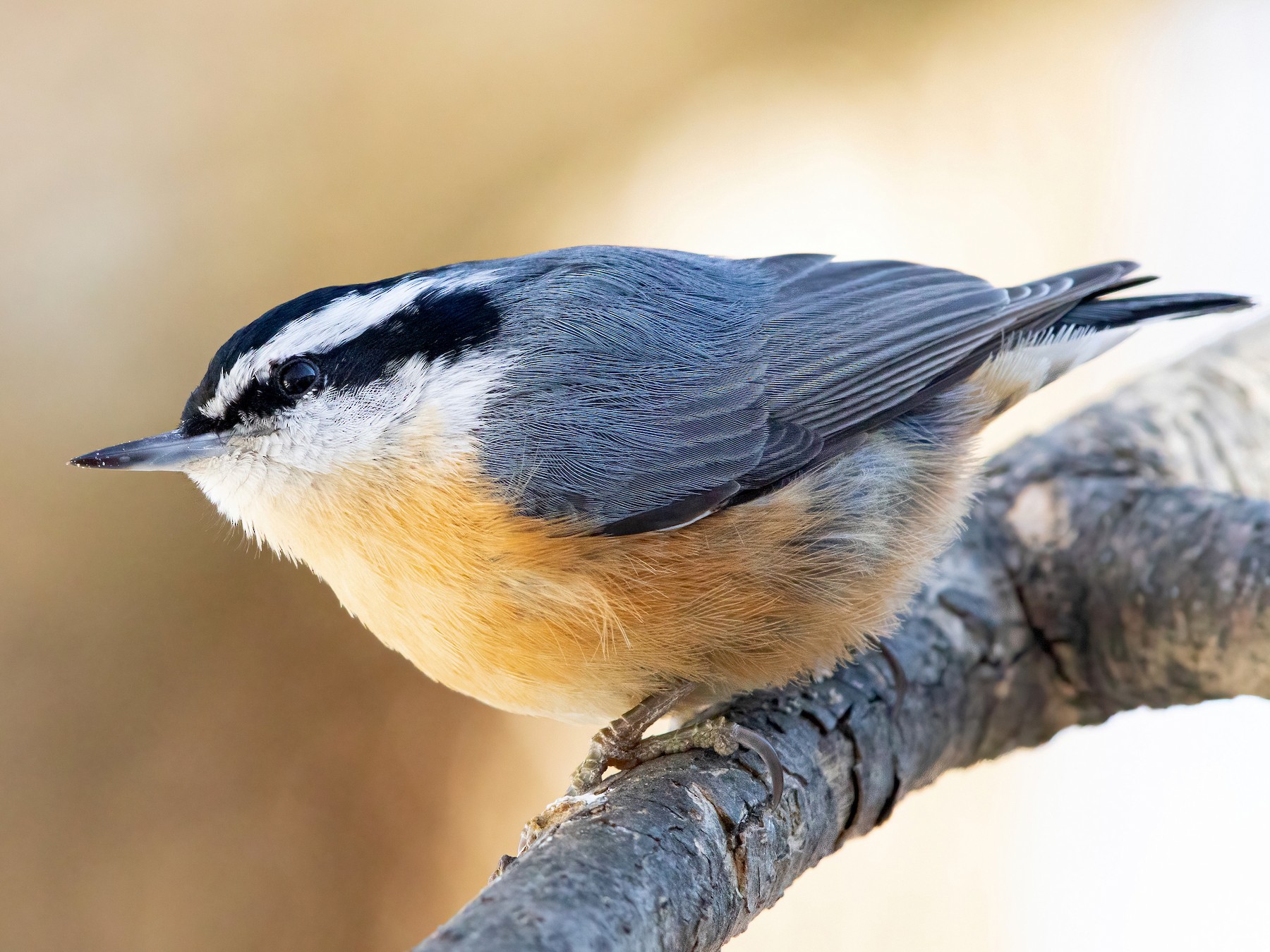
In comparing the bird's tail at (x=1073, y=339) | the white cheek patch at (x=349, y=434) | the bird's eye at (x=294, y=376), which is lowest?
the bird's tail at (x=1073, y=339)

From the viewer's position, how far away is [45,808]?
3.26 m

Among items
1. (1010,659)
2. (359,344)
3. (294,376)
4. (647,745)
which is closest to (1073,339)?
(1010,659)

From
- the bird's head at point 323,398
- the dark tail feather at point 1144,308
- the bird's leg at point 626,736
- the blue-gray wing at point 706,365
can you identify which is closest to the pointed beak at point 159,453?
the bird's head at point 323,398

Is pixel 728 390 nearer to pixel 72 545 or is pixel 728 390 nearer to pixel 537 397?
pixel 537 397

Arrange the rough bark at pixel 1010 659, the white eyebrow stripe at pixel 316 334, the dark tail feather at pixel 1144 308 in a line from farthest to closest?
the dark tail feather at pixel 1144 308, the white eyebrow stripe at pixel 316 334, the rough bark at pixel 1010 659

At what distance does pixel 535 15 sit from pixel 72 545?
8.52 ft

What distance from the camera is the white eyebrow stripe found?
78.1 inches

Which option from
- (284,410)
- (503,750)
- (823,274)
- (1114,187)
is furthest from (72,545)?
(1114,187)

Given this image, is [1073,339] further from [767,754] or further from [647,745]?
[647,745]

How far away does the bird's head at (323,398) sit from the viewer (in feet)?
6.52

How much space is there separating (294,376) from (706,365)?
0.77 meters

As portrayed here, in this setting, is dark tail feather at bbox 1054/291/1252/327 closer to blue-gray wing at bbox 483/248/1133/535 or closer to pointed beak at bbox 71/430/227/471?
blue-gray wing at bbox 483/248/1133/535

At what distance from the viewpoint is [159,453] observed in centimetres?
198

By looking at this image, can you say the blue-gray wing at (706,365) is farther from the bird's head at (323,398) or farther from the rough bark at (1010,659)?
the rough bark at (1010,659)
